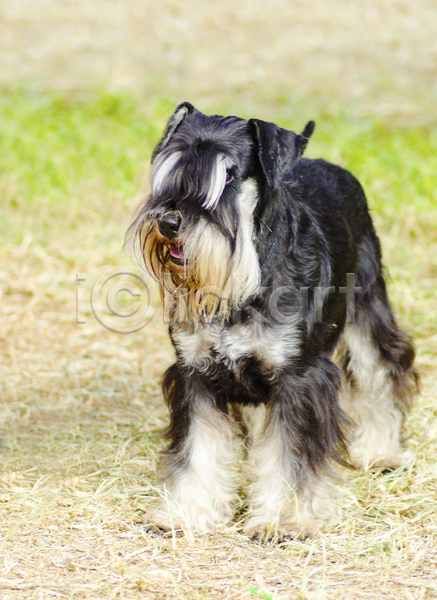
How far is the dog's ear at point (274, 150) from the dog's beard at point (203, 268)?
0.71ft

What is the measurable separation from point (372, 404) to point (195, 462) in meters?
1.24

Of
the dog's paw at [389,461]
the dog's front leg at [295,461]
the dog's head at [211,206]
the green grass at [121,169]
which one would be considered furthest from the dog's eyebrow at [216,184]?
the green grass at [121,169]

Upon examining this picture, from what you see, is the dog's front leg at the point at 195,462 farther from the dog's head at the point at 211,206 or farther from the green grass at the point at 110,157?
the green grass at the point at 110,157

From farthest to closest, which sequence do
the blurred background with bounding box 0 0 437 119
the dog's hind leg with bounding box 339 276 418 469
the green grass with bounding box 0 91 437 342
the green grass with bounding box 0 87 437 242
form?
1. the blurred background with bounding box 0 0 437 119
2. the green grass with bounding box 0 87 437 242
3. the green grass with bounding box 0 91 437 342
4. the dog's hind leg with bounding box 339 276 418 469

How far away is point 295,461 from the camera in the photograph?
10.3ft

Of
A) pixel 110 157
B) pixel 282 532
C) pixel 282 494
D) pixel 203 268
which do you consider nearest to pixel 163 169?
pixel 203 268

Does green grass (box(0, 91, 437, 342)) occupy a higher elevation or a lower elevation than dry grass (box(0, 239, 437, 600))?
higher

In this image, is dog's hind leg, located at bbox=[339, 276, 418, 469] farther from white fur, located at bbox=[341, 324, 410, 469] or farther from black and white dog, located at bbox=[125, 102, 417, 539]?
black and white dog, located at bbox=[125, 102, 417, 539]

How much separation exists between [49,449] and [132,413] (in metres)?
0.63

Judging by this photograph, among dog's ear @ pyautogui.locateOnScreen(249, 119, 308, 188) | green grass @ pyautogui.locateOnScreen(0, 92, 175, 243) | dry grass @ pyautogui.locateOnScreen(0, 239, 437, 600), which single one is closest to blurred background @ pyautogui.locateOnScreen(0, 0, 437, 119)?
green grass @ pyautogui.locateOnScreen(0, 92, 175, 243)

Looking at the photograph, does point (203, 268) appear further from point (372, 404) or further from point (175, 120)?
point (372, 404)

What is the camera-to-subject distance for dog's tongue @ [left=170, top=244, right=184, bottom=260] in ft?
9.44

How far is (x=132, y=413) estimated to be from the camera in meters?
4.43

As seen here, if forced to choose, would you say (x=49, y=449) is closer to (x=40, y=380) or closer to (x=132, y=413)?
(x=132, y=413)
